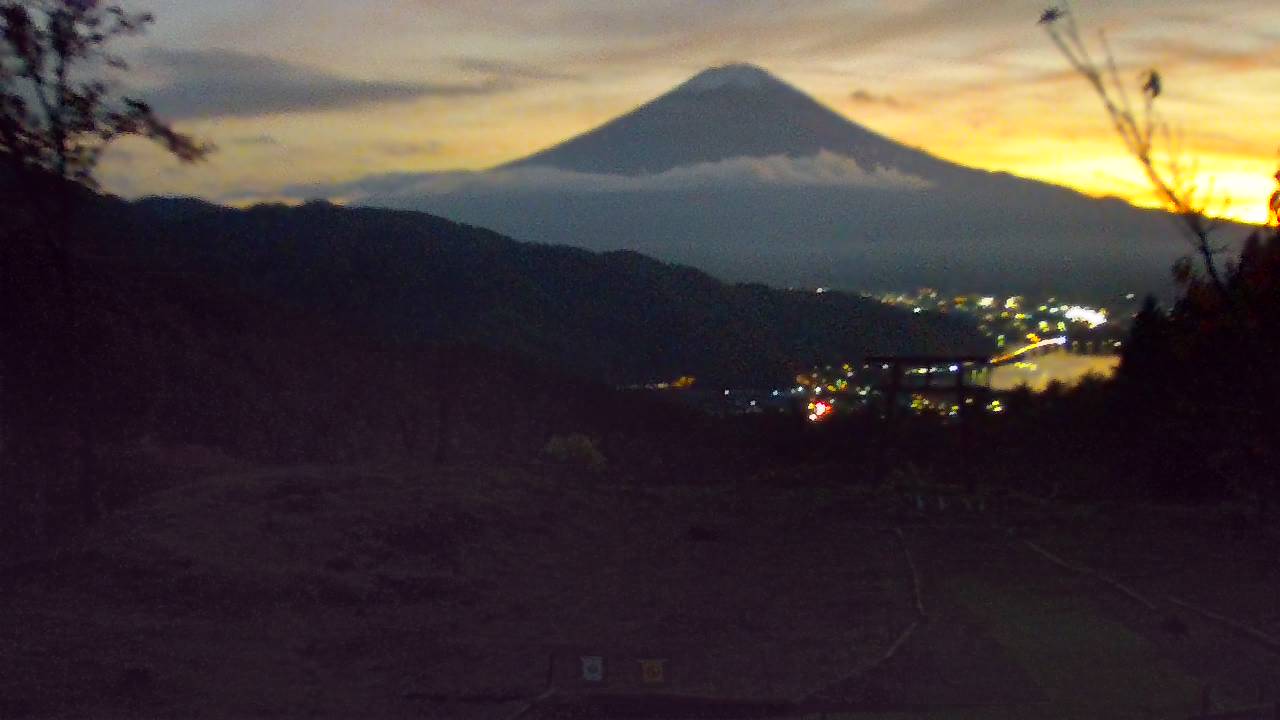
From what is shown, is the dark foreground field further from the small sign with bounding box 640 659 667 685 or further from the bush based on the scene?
the bush

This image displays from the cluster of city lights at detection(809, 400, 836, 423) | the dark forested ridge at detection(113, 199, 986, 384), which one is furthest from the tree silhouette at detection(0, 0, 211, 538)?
the dark forested ridge at detection(113, 199, 986, 384)

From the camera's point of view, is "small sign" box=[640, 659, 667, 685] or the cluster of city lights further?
the cluster of city lights

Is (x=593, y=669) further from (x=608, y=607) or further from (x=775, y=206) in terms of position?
(x=775, y=206)

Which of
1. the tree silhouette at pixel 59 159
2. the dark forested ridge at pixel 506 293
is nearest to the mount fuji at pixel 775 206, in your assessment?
the dark forested ridge at pixel 506 293

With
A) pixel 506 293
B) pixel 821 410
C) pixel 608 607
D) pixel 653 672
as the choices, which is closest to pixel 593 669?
pixel 653 672

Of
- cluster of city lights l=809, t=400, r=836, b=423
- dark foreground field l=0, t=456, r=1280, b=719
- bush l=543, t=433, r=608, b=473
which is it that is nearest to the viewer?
dark foreground field l=0, t=456, r=1280, b=719

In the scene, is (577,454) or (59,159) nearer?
(59,159)

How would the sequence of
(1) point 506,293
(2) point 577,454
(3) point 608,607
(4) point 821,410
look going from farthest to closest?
(1) point 506,293, (4) point 821,410, (2) point 577,454, (3) point 608,607
